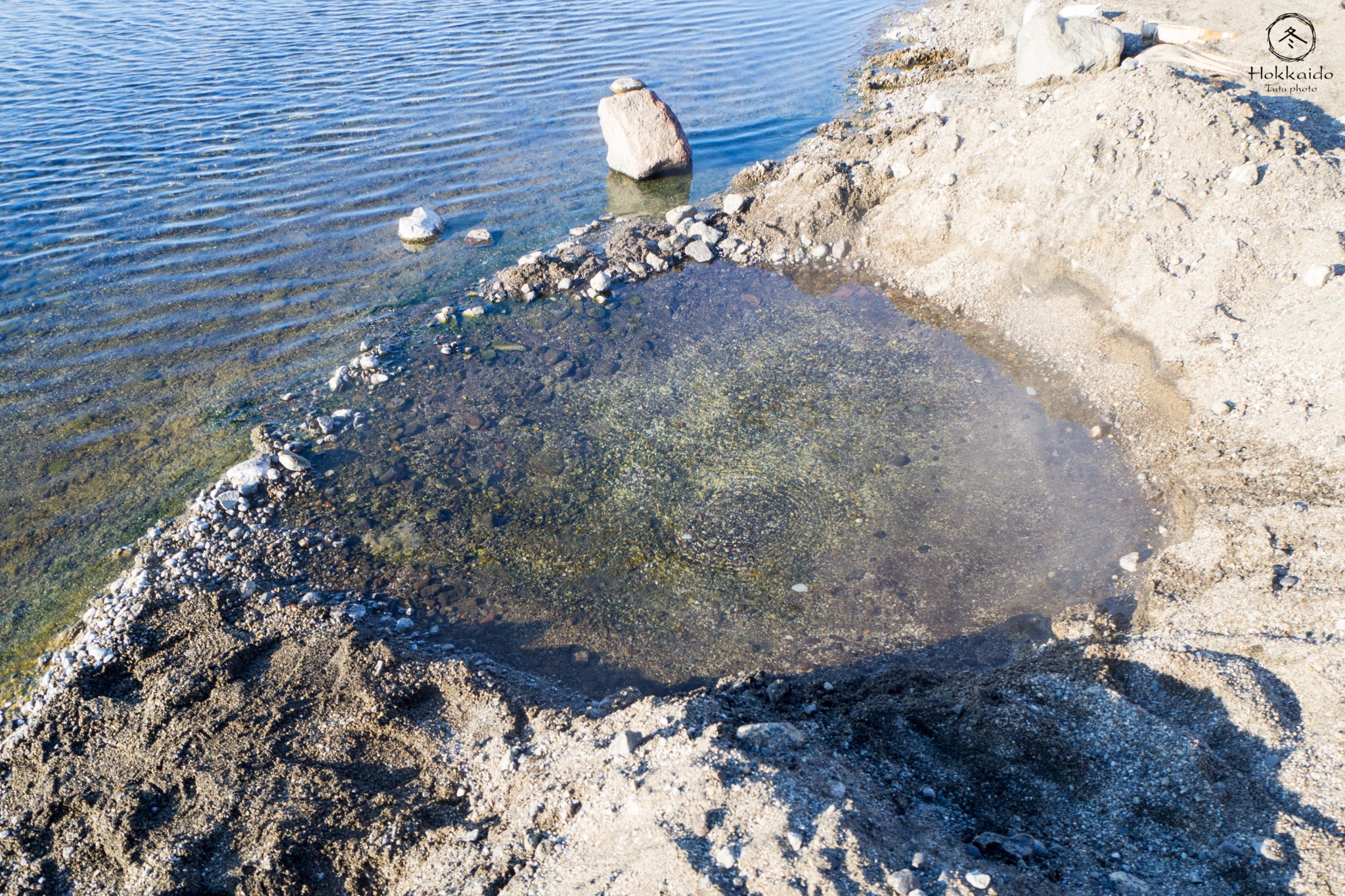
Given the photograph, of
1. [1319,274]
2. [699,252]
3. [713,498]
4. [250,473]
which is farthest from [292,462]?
[1319,274]

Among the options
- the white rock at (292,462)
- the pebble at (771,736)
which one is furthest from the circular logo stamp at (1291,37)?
the white rock at (292,462)

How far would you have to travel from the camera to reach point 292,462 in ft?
22.1

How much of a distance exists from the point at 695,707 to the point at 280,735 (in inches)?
102

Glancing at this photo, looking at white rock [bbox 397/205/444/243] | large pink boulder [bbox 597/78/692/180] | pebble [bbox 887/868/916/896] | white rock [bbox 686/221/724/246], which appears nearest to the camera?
pebble [bbox 887/868/916/896]

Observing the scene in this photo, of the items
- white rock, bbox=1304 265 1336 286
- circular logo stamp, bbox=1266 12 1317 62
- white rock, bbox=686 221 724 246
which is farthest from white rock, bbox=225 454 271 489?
circular logo stamp, bbox=1266 12 1317 62

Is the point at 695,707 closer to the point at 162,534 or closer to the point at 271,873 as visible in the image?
the point at 271,873

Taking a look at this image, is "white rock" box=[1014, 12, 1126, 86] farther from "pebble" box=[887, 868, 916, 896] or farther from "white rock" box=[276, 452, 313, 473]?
"pebble" box=[887, 868, 916, 896]

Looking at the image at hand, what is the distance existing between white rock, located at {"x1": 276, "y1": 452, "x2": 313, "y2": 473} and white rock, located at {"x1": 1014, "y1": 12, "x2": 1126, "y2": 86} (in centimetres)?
1230

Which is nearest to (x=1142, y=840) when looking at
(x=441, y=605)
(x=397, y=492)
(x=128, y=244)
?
(x=441, y=605)

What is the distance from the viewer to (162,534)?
6.09 m

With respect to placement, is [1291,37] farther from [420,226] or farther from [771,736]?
[771,736]

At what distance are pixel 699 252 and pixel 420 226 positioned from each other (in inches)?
163

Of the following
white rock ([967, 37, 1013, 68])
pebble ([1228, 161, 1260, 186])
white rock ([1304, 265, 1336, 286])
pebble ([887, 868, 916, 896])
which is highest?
white rock ([967, 37, 1013, 68])

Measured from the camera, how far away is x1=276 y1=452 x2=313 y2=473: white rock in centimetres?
674
